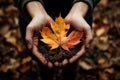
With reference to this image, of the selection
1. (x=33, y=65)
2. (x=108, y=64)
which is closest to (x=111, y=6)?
(x=108, y=64)

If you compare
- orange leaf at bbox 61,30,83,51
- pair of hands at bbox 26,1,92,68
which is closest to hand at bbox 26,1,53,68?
pair of hands at bbox 26,1,92,68

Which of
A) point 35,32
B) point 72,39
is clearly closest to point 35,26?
point 35,32

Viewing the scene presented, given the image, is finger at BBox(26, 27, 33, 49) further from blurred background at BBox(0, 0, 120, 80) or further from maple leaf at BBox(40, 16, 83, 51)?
blurred background at BBox(0, 0, 120, 80)

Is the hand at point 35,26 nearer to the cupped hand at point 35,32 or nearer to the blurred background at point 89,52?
the cupped hand at point 35,32

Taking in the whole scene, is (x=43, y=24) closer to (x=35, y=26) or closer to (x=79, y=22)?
(x=35, y=26)

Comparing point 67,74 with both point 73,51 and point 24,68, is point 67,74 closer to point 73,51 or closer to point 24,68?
point 24,68

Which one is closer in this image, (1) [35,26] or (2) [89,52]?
(1) [35,26]
